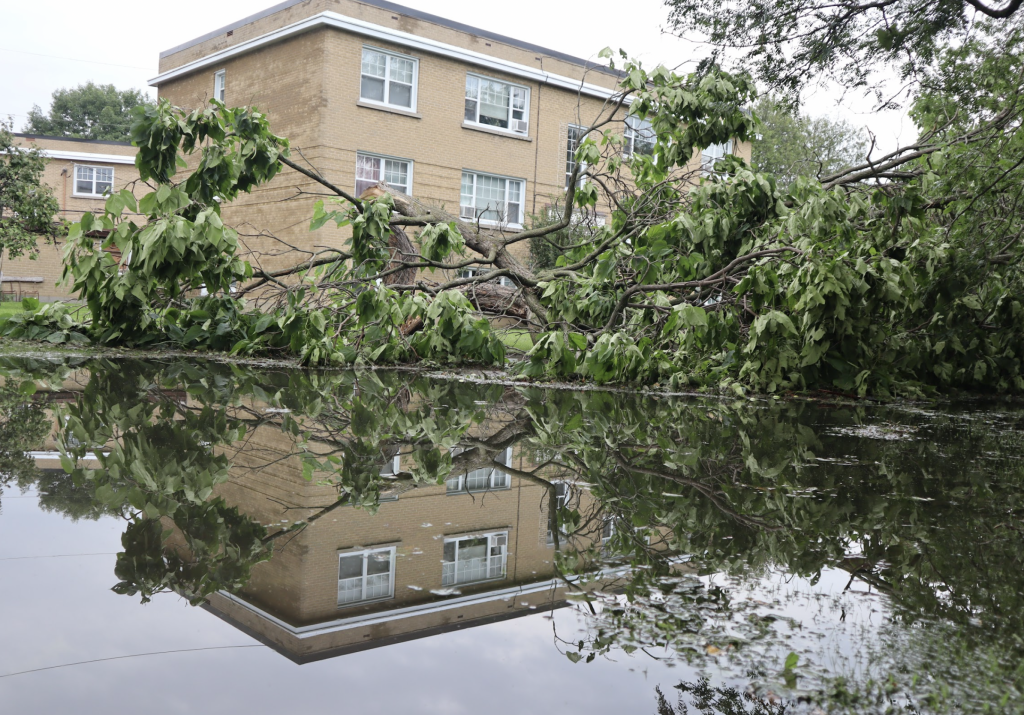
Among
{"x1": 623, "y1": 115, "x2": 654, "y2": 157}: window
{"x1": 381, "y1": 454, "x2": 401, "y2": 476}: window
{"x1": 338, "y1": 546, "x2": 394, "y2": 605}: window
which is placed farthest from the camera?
{"x1": 623, "y1": 115, "x2": 654, "y2": 157}: window

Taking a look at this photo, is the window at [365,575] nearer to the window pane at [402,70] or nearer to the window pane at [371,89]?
the window pane at [371,89]

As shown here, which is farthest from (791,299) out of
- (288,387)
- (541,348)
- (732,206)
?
(288,387)

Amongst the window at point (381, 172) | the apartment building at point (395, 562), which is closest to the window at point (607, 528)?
the apartment building at point (395, 562)

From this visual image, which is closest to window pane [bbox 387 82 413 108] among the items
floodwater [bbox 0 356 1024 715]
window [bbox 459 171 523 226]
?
window [bbox 459 171 523 226]

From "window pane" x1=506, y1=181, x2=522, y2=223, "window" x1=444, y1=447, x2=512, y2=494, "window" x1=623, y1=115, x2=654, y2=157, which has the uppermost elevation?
"window pane" x1=506, y1=181, x2=522, y2=223

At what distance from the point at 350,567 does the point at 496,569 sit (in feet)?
1.46

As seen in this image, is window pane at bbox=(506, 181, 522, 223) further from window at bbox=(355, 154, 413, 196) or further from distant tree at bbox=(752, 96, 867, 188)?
distant tree at bbox=(752, 96, 867, 188)

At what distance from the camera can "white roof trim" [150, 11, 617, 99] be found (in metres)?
20.8

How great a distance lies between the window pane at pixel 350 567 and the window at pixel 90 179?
41.5 metres

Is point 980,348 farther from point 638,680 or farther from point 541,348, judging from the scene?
point 638,680

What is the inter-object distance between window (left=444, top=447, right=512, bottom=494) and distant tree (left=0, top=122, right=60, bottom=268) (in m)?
29.6

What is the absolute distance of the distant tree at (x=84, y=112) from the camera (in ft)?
225

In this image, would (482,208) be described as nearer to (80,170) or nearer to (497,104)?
(497,104)

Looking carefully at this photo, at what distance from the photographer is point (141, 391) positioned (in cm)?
614
